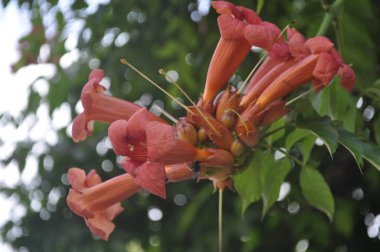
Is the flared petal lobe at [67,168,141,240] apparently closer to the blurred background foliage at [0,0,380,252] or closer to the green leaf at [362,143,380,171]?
the green leaf at [362,143,380,171]

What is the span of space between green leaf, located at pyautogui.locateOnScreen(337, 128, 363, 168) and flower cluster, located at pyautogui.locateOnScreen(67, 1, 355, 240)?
0.17 meters

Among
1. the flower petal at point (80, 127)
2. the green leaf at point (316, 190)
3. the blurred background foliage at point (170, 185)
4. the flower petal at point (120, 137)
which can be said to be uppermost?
the flower petal at point (120, 137)

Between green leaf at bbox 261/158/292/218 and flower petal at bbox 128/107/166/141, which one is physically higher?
flower petal at bbox 128/107/166/141

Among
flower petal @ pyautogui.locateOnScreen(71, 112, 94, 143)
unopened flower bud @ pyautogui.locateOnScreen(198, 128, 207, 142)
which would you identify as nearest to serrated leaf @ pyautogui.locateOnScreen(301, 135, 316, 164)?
unopened flower bud @ pyautogui.locateOnScreen(198, 128, 207, 142)

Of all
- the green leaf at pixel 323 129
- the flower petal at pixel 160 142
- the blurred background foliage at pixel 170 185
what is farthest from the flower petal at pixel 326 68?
the blurred background foliage at pixel 170 185

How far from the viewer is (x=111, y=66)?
4.18 meters

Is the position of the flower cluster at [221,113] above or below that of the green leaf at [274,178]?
above

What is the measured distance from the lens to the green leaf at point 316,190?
2361mm

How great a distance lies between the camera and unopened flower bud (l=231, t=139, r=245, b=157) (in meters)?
1.87

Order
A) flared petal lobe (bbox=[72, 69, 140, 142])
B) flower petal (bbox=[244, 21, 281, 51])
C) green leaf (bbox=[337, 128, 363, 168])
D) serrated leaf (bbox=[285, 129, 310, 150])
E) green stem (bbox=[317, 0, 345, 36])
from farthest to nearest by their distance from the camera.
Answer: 1. green stem (bbox=[317, 0, 345, 36])
2. serrated leaf (bbox=[285, 129, 310, 150])
3. flared petal lobe (bbox=[72, 69, 140, 142])
4. flower petal (bbox=[244, 21, 281, 51])
5. green leaf (bbox=[337, 128, 363, 168])

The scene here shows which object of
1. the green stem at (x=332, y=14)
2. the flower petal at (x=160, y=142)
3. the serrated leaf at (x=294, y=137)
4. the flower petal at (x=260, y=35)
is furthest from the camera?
the green stem at (x=332, y=14)

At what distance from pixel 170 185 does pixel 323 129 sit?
110 inches

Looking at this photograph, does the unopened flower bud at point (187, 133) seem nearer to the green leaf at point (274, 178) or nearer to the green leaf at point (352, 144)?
the green leaf at point (352, 144)

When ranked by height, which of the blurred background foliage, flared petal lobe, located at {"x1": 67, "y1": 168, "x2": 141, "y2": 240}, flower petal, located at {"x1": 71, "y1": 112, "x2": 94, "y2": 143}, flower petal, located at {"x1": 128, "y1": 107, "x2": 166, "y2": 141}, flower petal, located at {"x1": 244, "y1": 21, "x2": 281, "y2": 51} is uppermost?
flower petal, located at {"x1": 244, "y1": 21, "x2": 281, "y2": 51}
